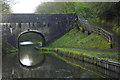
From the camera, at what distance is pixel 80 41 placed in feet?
65.7

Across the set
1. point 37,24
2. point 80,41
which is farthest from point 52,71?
point 37,24

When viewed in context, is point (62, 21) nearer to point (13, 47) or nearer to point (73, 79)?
point (13, 47)

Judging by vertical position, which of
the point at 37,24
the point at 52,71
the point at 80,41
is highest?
the point at 37,24

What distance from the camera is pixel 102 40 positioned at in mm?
16188

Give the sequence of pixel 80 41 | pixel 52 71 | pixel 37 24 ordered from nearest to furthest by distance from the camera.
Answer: pixel 52 71, pixel 80 41, pixel 37 24

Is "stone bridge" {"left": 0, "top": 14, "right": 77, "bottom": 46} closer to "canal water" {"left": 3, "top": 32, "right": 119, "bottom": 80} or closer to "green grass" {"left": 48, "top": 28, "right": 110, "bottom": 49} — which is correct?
"green grass" {"left": 48, "top": 28, "right": 110, "bottom": 49}

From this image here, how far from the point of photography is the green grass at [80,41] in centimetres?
1618

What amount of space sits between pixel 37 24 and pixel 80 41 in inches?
301

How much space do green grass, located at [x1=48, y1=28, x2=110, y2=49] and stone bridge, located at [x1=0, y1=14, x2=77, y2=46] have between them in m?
1.22

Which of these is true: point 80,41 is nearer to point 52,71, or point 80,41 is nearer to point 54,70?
point 54,70

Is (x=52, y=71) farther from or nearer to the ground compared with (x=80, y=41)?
nearer to the ground

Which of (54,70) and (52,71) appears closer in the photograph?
(52,71)

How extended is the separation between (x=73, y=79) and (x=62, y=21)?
63.4ft

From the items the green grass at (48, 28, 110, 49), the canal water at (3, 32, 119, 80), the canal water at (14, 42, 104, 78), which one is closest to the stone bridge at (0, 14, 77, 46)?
the green grass at (48, 28, 110, 49)
